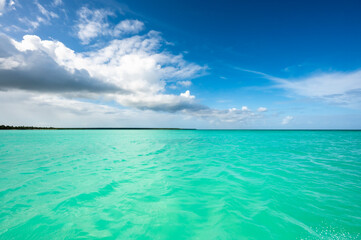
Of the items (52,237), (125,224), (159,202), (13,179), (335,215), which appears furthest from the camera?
(13,179)

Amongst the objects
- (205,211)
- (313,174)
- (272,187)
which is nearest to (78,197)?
(205,211)

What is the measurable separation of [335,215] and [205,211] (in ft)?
15.9

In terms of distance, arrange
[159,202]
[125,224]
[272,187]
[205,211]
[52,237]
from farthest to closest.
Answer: [272,187] < [159,202] < [205,211] < [125,224] < [52,237]

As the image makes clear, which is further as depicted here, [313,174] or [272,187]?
[313,174]

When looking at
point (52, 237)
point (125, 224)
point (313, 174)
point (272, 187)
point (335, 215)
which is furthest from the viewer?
point (313, 174)

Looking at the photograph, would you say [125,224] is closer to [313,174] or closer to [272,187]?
[272,187]

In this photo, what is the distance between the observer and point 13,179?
10.1 meters

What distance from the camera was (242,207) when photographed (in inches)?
270

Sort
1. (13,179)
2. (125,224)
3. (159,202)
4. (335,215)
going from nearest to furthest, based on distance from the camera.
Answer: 1. (125,224)
2. (335,215)
3. (159,202)
4. (13,179)

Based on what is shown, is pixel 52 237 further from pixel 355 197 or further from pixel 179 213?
pixel 355 197

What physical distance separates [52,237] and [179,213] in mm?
4099

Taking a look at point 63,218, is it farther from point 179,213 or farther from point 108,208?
point 179,213

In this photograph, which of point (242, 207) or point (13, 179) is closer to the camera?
point (242, 207)

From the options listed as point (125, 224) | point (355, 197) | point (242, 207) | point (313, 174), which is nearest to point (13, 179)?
point (125, 224)
